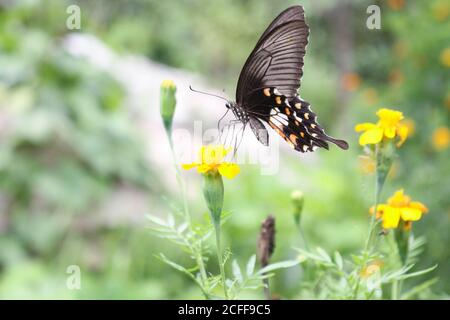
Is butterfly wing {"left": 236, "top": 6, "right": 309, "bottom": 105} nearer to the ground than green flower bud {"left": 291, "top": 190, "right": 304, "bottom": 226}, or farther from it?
farther from it

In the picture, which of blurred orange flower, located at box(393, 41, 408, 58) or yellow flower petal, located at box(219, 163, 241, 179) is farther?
blurred orange flower, located at box(393, 41, 408, 58)

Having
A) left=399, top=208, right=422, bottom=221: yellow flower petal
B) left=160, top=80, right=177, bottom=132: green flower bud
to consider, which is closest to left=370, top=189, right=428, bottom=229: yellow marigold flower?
left=399, top=208, right=422, bottom=221: yellow flower petal

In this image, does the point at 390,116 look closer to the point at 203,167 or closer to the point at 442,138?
the point at 203,167

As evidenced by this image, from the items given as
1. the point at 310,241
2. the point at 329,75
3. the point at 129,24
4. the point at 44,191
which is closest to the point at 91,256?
the point at 44,191

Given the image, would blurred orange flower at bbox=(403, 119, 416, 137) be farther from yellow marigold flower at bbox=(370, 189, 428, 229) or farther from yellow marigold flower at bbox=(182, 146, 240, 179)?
yellow marigold flower at bbox=(182, 146, 240, 179)

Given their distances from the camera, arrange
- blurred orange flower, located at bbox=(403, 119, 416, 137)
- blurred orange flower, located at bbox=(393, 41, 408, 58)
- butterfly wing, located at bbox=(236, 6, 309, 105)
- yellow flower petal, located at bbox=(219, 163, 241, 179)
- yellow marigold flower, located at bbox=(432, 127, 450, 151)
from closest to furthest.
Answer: yellow flower petal, located at bbox=(219, 163, 241, 179) < butterfly wing, located at bbox=(236, 6, 309, 105) < yellow marigold flower, located at bbox=(432, 127, 450, 151) < blurred orange flower, located at bbox=(403, 119, 416, 137) < blurred orange flower, located at bbox=(393, 41, 408, 58)

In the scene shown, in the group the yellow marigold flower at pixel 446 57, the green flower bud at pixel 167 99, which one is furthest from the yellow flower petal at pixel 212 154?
the yellow marigold flower at pixel 446 57

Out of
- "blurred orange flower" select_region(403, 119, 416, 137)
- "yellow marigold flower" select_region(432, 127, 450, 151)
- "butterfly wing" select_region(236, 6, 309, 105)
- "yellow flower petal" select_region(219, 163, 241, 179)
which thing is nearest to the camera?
"yellow flower petal" select_region(219, 163, 241, 179)
